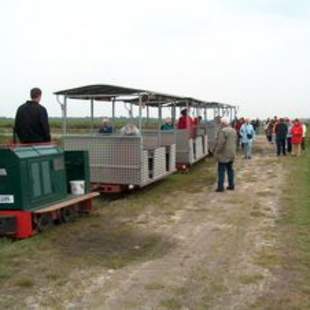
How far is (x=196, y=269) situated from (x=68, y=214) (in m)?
3.52

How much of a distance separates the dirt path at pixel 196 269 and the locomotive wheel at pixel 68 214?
1058 mm

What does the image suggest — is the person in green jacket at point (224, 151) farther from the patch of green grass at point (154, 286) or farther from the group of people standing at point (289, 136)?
the group of people standing at point (289, 136)

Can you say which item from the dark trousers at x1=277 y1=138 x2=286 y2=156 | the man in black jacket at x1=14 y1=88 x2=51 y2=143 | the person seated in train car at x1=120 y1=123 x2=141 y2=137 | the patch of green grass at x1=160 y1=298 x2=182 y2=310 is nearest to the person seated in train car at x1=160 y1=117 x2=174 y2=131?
the person seated in train car at x1=120 y1=123 x2=141 y2=137

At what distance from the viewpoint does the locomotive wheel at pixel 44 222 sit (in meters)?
8.81

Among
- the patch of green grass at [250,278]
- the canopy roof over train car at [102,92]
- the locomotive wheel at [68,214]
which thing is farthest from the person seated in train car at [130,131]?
the patch of green grass at [250,278]

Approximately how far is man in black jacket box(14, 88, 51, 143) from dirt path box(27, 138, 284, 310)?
2101mm

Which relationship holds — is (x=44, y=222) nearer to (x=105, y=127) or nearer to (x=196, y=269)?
(x=196, y=269)

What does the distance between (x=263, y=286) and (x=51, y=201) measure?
4.20 meters

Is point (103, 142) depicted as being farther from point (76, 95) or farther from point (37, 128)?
point (37, 128)

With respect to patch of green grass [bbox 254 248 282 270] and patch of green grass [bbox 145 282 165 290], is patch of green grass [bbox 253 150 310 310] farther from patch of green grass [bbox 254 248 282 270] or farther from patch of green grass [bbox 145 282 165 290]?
patch of green grass [bbox 145 282 165 290]

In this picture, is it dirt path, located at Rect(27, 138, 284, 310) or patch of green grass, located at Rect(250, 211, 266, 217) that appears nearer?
dirt path, located at Rect(27, 138, 284, 310)

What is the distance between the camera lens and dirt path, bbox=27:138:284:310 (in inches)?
229

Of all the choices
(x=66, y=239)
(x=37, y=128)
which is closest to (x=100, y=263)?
(x=66, y=239)

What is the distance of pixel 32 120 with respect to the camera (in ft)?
31.0
